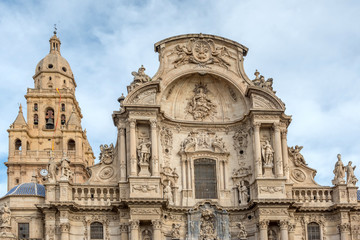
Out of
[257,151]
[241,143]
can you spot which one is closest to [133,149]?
[241,143]

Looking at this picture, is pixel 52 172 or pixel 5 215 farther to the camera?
pixel 52 172

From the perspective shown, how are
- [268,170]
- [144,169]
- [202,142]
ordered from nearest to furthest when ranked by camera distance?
[144,169]
[268,170]
[202,142]

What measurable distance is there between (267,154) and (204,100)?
4.60m

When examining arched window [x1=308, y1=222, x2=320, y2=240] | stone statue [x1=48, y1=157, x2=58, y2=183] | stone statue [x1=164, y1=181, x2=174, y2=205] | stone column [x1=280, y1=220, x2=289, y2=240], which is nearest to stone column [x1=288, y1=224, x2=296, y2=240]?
stone column [x1=280, y1=220, x2=289, y2=240]

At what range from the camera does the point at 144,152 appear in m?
33.1

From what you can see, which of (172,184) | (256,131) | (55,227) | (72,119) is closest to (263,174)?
(256,131)

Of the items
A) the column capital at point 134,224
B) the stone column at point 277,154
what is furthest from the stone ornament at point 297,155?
the column capital at point 134,224

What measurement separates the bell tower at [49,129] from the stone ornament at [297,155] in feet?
83.2

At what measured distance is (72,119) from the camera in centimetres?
5981

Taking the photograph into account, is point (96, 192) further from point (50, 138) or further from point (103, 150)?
point (50, 138)

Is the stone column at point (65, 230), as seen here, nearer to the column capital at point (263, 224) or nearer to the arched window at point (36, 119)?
the column capital at point (263, 224)

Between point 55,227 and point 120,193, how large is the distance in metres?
3.37

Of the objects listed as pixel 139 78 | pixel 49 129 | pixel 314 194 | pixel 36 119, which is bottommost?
pixel 314 194

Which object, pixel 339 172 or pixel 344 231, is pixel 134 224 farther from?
pixel 339 172
